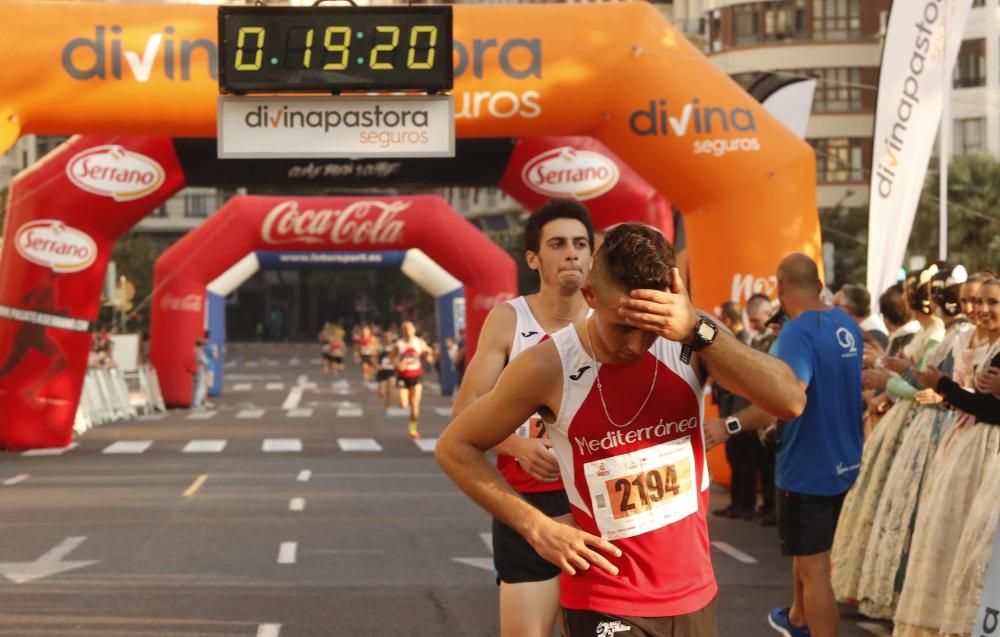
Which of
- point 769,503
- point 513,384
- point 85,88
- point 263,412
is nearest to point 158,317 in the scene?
point 263,412

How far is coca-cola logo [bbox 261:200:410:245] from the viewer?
126 feet

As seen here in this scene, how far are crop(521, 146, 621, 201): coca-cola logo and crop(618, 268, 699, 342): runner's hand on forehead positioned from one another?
19832 millimetres

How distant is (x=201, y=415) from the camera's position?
35906 millimetres

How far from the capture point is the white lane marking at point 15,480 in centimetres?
1941

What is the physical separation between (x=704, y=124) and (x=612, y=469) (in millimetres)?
13453

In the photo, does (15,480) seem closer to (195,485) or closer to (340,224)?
(195,485)

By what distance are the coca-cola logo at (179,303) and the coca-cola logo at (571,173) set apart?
1573cm

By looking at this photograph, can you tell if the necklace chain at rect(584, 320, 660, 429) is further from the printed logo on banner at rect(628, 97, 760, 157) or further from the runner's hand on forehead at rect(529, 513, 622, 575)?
the printed logo on banner at rect(628, 97, 760, 157)

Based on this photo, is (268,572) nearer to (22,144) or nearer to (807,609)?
(807,609)

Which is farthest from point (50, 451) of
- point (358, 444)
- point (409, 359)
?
point (409, 359)

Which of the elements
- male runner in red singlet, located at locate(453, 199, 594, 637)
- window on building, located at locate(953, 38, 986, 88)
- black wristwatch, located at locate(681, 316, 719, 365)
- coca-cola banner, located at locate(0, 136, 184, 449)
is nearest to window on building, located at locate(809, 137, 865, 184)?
window on building, located at locate(953, 38, 986, 88)

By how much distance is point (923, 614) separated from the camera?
862 cm

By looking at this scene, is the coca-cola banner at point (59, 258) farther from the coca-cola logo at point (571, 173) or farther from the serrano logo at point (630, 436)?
the serrano logo at point (630, 436)

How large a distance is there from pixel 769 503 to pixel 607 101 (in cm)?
451
